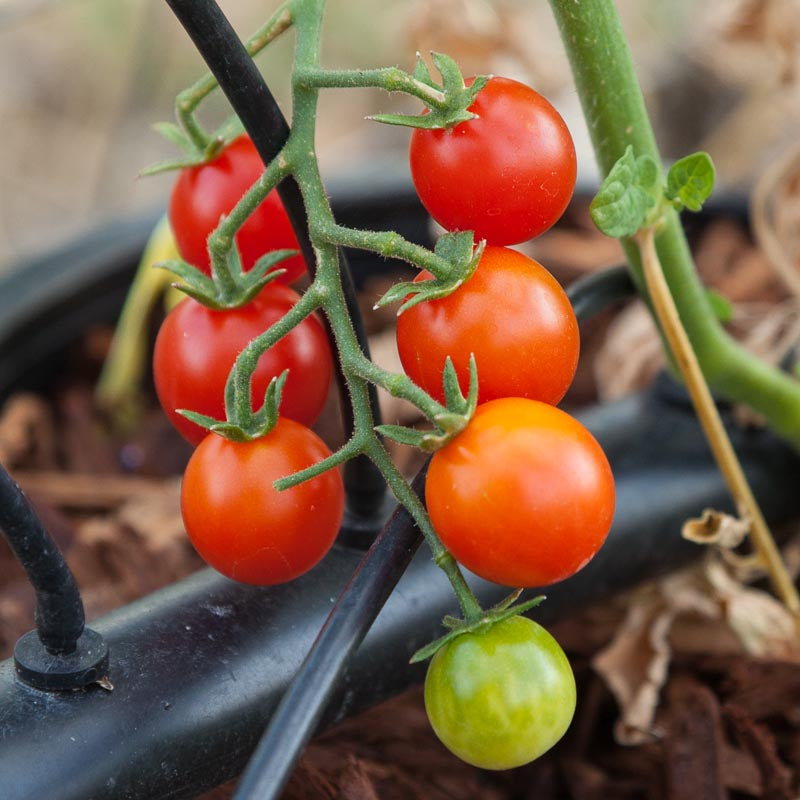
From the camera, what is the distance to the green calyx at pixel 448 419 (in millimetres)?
385

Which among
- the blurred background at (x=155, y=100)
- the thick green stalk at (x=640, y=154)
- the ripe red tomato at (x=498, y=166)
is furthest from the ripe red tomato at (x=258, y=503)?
the blurred background at (x=155, y=100)

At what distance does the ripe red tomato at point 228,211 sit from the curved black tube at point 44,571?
0.52 ft

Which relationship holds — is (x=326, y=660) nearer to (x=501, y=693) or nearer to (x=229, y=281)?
(x=501, y=693)

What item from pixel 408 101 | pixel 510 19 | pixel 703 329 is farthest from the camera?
pixel 408 101

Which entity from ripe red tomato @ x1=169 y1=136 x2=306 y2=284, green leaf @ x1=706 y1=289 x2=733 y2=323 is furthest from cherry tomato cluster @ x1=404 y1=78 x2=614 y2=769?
green leaf @ x1=706 y1=289 x2=733 y2=323

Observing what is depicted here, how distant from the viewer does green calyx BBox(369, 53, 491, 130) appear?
1.35ft

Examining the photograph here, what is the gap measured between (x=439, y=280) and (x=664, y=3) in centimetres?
215

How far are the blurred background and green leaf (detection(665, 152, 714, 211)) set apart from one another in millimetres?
1212

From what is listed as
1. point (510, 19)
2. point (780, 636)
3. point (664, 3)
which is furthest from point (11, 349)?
point (664, 3)

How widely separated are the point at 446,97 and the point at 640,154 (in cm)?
21

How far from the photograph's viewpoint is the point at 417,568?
2.02 ft

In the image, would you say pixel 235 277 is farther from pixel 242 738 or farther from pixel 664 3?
pixel 664 3

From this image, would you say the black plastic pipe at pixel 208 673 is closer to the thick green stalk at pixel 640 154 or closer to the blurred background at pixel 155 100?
the thick green stalk at pixel 640 154

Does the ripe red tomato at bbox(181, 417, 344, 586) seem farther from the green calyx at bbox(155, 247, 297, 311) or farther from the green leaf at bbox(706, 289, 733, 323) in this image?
the green leaf at bbox(706, 289, 733, 323)
